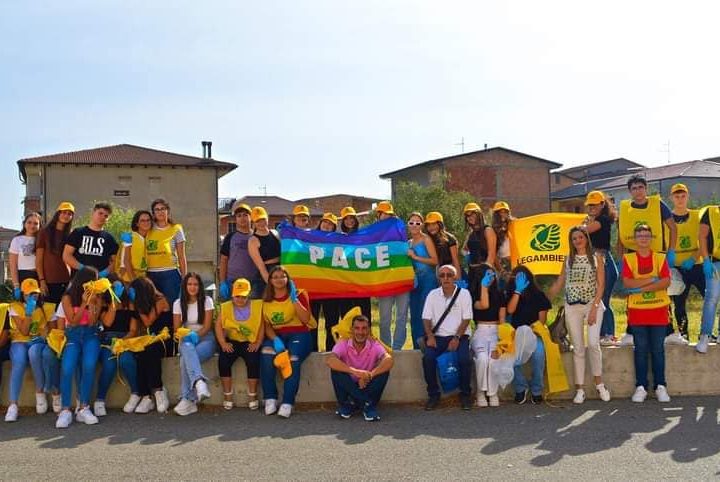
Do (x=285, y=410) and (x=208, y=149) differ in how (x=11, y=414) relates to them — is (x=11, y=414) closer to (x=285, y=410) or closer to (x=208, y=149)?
(x=285, y=410)

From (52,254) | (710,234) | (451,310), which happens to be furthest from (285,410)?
(710,234)

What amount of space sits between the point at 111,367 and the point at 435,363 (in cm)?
353

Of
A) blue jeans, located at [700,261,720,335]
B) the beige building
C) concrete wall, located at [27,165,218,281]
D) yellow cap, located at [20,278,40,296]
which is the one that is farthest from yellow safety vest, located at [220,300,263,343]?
concrete wall, located at [27,165,218,281]

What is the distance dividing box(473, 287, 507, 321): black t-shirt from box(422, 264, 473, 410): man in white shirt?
18cm

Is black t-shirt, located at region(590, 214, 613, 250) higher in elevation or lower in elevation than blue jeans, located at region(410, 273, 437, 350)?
higher

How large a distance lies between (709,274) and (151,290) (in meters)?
6.46

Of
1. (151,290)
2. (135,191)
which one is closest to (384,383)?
(151,290)

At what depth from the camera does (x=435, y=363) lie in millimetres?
8172

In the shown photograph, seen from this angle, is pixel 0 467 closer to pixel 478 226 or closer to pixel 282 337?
pixel 282 337

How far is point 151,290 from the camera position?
8406 millimetres

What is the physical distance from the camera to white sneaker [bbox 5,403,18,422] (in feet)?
25.5

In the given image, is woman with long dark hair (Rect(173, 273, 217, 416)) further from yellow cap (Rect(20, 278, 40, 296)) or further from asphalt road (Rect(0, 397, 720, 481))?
yellow cap (Rect(20, 278, 40, 296))

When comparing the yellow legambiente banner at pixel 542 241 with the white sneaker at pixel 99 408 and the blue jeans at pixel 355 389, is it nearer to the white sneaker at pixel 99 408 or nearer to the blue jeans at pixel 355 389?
the blue jeans at pixel 355 389

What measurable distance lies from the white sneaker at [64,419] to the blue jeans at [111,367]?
49cm
